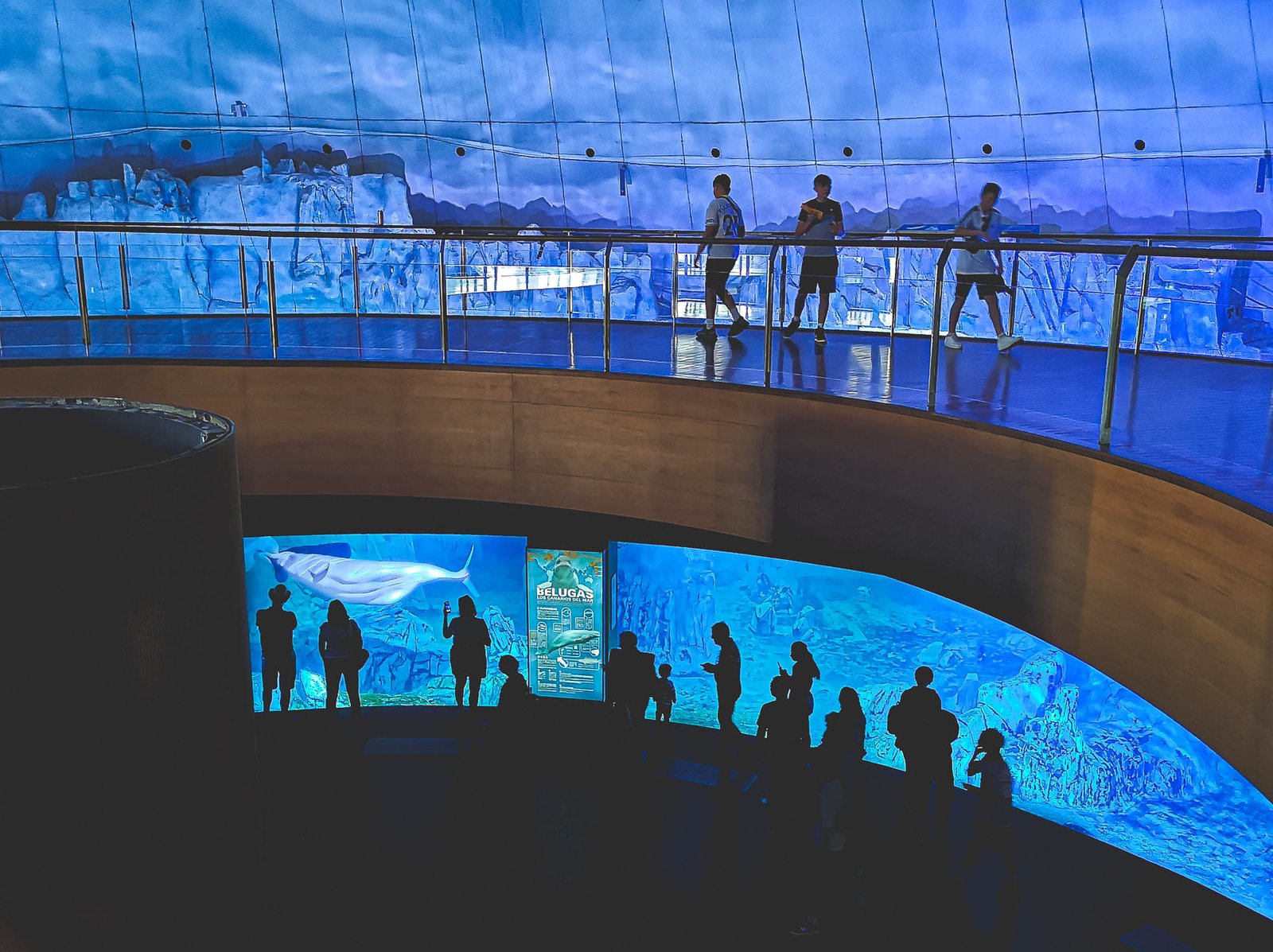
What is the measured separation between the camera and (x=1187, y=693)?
5133 mm

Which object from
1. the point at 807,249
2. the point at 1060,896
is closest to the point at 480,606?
the point at 807,249

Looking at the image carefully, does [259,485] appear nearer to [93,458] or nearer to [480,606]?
[93,458]

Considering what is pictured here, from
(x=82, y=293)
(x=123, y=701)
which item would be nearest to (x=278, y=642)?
(x=82, y=293)

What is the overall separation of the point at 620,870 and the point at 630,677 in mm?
1826

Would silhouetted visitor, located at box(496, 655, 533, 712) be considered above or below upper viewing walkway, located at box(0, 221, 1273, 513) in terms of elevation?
below

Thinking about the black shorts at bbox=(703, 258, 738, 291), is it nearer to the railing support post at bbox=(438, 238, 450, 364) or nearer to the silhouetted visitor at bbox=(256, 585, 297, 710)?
the railing support post at bbox=(438, 238, 450, 364)

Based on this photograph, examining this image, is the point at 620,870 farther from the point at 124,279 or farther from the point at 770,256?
the point at 124,279

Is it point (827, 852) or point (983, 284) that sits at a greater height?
point (983, 284)

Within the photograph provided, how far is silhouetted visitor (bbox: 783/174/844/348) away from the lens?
956 centimetres

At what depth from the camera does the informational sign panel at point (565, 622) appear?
11.4 metres

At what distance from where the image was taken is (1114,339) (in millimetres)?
5898

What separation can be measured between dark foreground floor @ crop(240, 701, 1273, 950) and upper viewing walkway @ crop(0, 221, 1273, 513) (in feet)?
11.6

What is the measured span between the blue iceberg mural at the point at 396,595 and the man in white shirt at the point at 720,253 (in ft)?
24.3

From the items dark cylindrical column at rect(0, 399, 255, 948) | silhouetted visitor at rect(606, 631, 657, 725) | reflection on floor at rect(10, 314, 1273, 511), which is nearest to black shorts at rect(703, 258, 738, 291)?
reflection on floor at rect(10, 314, 1273, 511)
